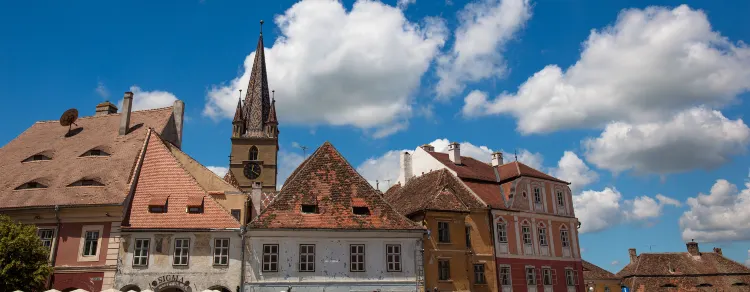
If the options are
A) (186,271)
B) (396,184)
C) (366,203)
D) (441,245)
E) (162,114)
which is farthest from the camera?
(396,184)

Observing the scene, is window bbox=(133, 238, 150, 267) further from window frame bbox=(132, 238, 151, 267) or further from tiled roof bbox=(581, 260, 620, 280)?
tiled roof bbox=(581, 260, 620, 280)

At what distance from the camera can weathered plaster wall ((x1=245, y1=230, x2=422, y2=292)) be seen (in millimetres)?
26156

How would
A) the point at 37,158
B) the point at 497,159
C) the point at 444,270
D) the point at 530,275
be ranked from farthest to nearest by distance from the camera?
the point at 497,159 < the point at 530,275 < the point at 37,158 < the point at 444,270

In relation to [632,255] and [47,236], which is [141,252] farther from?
[632,255]

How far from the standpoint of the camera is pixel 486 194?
3553 cm

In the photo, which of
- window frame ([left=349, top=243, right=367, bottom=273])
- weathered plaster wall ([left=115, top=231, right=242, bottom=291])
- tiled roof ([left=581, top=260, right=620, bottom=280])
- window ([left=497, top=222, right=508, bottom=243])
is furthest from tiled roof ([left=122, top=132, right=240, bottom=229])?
tiled roof ([left=581, top=260, right=620, bottom=280])

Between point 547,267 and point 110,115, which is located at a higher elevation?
point 110,115

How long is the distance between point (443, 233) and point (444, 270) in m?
2.00

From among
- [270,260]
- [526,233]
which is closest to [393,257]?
[270,260]

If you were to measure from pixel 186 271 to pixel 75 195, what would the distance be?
6.61 m

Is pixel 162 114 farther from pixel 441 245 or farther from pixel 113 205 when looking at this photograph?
pixel 441 245

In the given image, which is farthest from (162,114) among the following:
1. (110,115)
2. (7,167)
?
(7,167)

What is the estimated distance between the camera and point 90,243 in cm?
2603

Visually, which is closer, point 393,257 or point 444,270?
point 393,257
